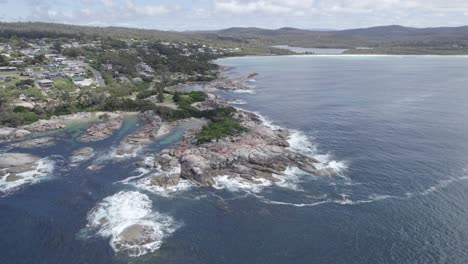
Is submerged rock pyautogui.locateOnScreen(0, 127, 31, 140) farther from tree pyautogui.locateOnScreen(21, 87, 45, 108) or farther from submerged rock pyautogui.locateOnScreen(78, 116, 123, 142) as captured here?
tree pyautogui.locateOnScreen(21, 87, 45, 108)

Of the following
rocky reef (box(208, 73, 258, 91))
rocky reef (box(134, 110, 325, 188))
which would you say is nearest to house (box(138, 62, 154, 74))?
rocky reef (box(208, 73, 258, 91))

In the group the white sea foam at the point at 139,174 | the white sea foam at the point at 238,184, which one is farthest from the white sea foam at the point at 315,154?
the white sea foam at the point at 139,174

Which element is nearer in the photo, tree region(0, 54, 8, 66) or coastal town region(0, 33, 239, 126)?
coastal town region(0, 33, 239, 126)

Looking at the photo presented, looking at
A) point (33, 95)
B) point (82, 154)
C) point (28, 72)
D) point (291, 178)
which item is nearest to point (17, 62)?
point (28, 72)

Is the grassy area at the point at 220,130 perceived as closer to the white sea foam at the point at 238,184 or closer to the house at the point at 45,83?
the white sea foam at the point at 238,184

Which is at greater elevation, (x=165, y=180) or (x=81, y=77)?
(x=81, y=77)

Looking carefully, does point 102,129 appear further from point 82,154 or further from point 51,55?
point 51,55

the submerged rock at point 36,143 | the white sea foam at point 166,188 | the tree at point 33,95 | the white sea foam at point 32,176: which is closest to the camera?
the white sea foam at point 166,188
